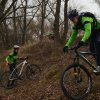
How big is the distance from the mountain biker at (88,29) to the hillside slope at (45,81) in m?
1.45

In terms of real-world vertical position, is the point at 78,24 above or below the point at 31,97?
above

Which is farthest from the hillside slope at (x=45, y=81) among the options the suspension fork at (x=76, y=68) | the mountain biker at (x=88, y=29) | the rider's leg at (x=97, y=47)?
the mountain biker at (x=88, y=29)

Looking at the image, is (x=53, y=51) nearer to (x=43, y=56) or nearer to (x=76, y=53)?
(x=43, y=56)

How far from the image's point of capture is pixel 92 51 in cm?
1001

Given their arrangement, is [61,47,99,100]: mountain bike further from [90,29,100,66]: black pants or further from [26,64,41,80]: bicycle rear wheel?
[26,64,41,80]: bicycle rear wheel

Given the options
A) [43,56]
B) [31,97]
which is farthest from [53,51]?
[31,97]

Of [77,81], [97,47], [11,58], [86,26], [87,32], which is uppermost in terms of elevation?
[86,26]

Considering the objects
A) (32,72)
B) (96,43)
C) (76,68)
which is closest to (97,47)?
(96,43)

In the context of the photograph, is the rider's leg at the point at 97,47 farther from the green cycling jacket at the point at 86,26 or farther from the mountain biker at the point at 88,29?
the green cycling jacket at the point at 86,26

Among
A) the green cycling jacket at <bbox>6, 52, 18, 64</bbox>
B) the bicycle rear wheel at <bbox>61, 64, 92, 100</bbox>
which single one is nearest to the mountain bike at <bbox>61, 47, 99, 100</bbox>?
the bicycle rear wheel at <bbox>61, 64, 92, 100</bbox>

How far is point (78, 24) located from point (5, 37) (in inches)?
1470

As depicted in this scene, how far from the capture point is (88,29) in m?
9.23

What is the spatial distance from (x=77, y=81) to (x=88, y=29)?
5.48 feet

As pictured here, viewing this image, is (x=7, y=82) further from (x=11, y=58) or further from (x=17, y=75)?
(x=11, y=58)
